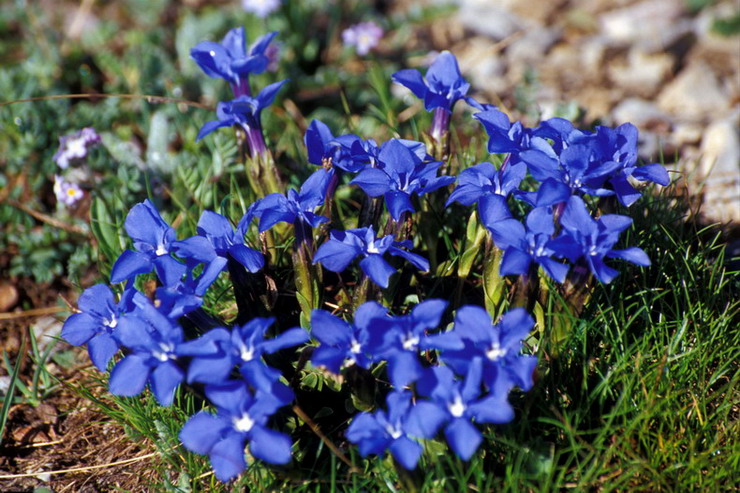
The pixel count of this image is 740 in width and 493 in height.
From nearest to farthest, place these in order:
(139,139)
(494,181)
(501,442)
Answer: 1. (501,442)
2. (494,181)
3. (139,139)

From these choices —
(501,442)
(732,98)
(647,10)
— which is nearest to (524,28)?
(647,10)

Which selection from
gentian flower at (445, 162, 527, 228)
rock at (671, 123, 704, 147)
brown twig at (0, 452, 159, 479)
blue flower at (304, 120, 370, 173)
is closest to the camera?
gentian flower at (445, 162, 527, 228)

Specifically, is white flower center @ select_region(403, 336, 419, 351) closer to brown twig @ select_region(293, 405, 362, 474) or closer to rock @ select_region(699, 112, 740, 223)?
brown twig @ select_region(293, 405, 362, 474)

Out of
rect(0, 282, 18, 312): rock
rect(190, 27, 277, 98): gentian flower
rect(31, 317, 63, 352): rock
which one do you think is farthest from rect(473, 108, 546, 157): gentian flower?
rect(0, 282, 18, 312): rock

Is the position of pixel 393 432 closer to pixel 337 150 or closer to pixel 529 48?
pixel 337 150

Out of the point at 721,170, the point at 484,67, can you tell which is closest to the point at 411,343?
the point at 721,170

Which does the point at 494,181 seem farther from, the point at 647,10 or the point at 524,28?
the point at 647,10
